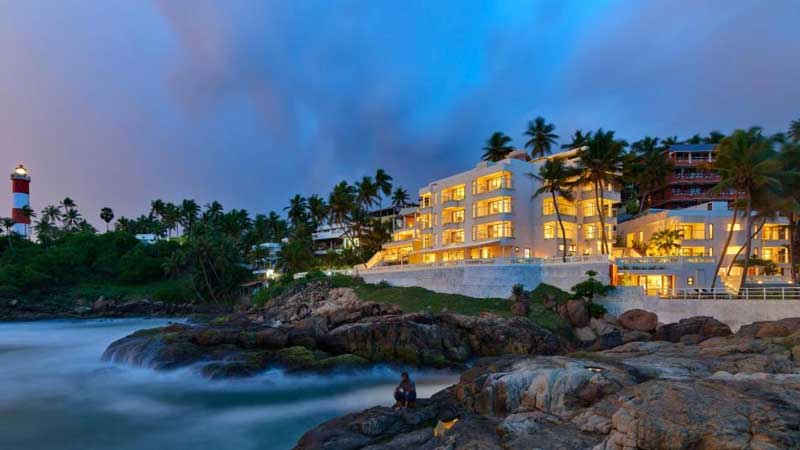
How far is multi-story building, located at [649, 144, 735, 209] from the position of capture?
2793 inches

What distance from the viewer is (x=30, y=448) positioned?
1662 cm

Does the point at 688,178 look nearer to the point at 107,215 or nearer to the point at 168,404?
the point at 168,404

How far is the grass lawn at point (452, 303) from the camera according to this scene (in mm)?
33625

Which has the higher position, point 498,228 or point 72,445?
point 498,228

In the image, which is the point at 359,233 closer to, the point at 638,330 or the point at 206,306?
the point at 206,306

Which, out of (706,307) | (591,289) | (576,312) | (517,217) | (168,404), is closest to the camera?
(168,404)

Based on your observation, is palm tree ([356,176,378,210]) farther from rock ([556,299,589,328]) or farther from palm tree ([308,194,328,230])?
rock ([556,299,589,328])

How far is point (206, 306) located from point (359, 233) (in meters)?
29.3

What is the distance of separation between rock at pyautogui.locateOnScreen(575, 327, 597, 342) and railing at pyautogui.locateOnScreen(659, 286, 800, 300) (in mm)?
6590

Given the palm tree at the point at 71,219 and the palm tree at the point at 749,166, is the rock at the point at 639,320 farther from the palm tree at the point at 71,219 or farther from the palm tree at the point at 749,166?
the palm tree at the point at 71,219

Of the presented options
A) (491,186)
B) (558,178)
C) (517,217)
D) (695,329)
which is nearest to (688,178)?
(558,178)

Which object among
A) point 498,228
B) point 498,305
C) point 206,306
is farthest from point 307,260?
point 498,305

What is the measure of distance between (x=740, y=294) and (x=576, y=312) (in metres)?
11.5

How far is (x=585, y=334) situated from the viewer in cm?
3275
